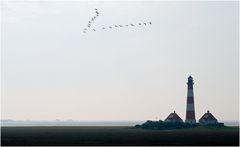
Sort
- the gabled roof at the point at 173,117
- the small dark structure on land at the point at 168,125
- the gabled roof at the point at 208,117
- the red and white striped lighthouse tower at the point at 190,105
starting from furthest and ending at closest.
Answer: the gabled roof at the point at 173,117, the gabled roof at the point at 208,117, the small dark structure on land at the point at 168,125, the red and white striped lighthouse tower at the point at 190,105

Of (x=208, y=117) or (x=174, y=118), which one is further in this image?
(x=174, y=118)

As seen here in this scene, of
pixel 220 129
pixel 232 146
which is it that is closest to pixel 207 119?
pixel 220 129

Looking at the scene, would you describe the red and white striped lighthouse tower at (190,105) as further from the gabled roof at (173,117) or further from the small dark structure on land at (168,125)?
the gabled roof at (173,117)

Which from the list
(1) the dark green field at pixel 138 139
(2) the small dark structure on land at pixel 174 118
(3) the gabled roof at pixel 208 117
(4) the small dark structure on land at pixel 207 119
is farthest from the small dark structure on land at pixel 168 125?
(3) the gabled roof at pixel 208 117

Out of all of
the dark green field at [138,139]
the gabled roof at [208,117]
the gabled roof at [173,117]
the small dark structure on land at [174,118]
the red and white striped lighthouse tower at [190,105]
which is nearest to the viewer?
the dark green field at [138,139]

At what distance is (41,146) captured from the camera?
77.4m

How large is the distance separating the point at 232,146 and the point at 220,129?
7448 centimetres

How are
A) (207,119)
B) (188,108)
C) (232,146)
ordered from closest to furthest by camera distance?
1. (232,146)
2. (188,108)
3. (207,119)

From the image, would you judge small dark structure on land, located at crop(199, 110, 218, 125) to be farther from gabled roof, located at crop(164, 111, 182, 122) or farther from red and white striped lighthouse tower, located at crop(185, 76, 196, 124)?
red and white striped lighthouse tower, located at crop(185, 76, 196, 124)

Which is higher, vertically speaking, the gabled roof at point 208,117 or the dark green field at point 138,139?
the gabled roof at point 208,117

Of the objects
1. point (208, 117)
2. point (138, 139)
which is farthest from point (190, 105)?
point (138, 139)

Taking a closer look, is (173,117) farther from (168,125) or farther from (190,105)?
(190,105)

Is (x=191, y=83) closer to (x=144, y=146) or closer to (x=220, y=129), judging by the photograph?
(x=220, y=129)

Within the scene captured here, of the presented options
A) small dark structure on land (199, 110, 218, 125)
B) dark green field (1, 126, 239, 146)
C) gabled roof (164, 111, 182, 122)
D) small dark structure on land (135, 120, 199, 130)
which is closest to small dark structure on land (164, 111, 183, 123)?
gabled roof (164, 111, 182, 122)
